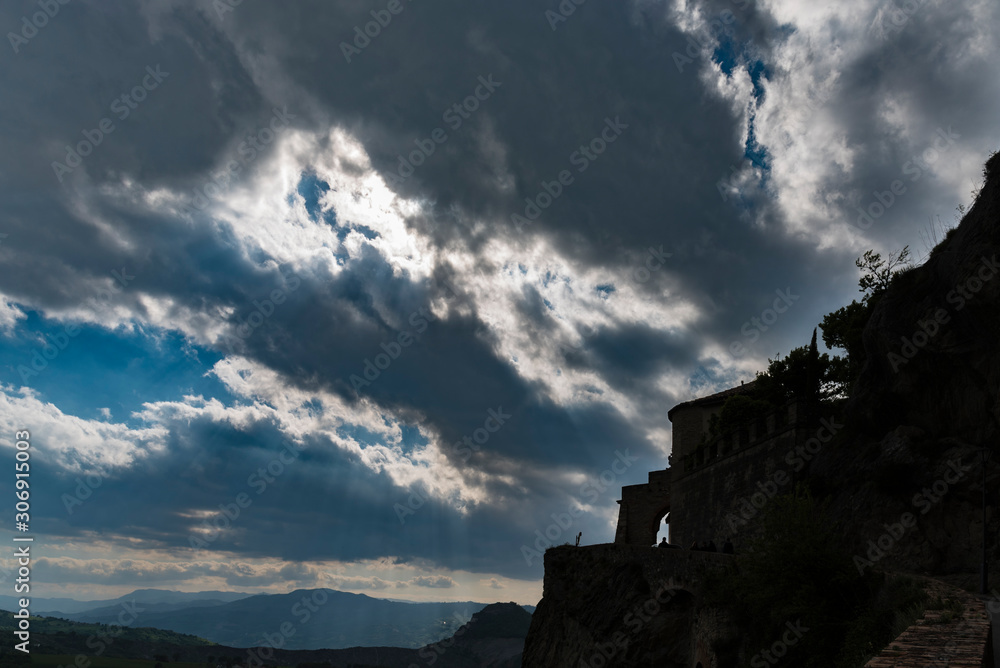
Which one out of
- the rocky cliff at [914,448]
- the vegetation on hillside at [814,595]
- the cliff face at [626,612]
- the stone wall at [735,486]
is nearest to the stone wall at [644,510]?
the stone wall at [735,486]

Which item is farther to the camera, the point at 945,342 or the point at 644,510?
the point at 644,510

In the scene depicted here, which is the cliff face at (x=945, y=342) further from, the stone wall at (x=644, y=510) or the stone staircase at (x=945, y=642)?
the stone wall at (x=644, y=510)

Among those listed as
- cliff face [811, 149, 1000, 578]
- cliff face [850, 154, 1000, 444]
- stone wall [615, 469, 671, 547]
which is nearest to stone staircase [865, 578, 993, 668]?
cliff face [811, 149, 1000, 578]

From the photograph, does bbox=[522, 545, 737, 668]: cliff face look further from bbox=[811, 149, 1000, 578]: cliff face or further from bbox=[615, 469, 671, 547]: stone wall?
bbox=[615, 469, 671, 547]: stone wall

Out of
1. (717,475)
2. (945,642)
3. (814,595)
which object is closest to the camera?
(945,642)

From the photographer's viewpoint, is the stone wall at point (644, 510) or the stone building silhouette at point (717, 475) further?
the stone wall at point (644, 510)

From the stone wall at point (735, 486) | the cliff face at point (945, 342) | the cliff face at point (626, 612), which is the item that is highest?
the cliff face at point (945, 342)

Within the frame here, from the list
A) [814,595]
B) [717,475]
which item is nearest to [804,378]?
[717,475]

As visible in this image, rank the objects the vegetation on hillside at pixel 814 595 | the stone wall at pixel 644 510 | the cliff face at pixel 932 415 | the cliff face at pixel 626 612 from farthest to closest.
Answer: the stone wall at pixel 644 510
the cliff face at pixel 626 612
the cliff face at pixel 932 415
the vegetation on hillside at pixel 814 595

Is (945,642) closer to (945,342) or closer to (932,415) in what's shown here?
(932,415)

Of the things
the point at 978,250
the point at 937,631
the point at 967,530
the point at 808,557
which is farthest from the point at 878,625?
the point at 978,250

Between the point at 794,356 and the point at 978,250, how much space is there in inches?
922

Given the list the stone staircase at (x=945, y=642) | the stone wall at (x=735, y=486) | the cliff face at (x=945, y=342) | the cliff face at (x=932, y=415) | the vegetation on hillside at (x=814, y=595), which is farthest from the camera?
the stone wall at (x=735, y=486)

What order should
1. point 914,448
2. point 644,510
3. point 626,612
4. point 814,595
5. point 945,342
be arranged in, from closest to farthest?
point 814,595 → point 914,448 → point 945,342 → point 626,612 → point 644,510
